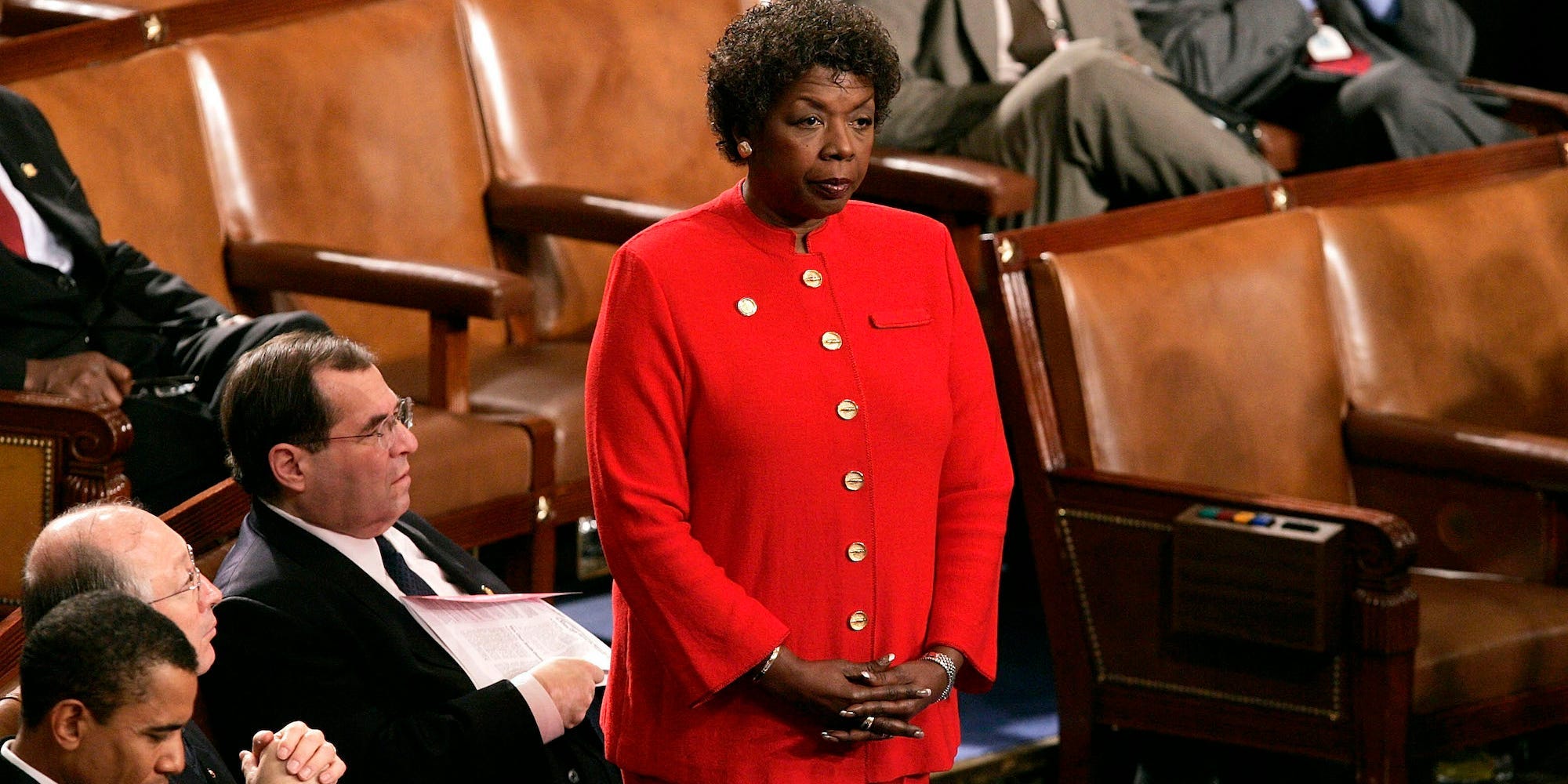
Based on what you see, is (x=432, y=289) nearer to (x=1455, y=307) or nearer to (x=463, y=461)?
(x=463, y=461)

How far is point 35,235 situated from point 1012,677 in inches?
67.6

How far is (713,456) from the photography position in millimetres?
1609

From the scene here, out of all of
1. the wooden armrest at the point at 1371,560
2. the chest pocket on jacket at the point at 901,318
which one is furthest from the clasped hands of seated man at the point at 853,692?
the wooden armrest at the point at 1371,560

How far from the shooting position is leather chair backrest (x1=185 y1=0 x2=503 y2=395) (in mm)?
3311

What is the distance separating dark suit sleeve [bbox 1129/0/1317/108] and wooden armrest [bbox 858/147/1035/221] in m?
1.14

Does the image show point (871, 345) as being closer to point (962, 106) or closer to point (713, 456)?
point (713, 456)

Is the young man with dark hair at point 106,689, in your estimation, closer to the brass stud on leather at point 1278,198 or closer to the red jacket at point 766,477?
the red jacket at point 766,477

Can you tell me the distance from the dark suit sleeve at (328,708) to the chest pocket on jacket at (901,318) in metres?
0.59

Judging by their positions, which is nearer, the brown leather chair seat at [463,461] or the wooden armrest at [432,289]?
the brown leather chair seat at [463,461]

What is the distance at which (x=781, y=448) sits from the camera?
63.1 inches

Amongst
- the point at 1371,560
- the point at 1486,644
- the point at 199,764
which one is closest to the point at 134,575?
the point at 199,764

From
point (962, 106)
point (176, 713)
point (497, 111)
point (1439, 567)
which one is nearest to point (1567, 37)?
point (962, 106)

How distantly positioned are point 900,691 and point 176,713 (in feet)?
1.92

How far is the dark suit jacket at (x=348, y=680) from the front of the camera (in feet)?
6.03
